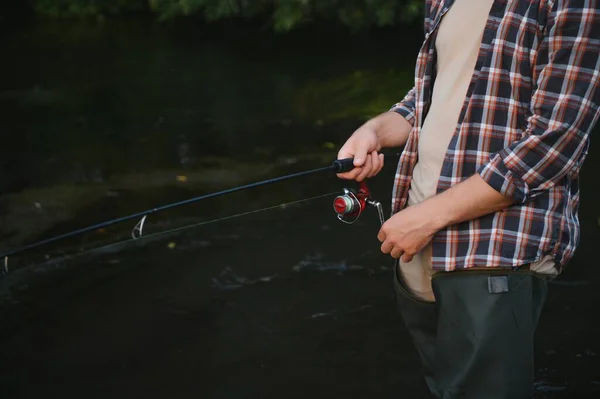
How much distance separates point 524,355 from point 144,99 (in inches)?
327

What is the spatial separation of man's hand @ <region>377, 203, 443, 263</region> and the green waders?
10 centimetres

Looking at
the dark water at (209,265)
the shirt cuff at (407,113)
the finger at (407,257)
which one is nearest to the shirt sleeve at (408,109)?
the shirt cuff at (407,113)

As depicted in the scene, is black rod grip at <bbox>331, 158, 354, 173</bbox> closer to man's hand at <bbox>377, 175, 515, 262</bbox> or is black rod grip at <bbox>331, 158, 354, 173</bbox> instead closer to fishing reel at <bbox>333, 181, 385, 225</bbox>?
fishing reel at <bbox>333, 181, 385, 225</bbox>

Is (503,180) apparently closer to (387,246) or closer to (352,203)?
(387,246)

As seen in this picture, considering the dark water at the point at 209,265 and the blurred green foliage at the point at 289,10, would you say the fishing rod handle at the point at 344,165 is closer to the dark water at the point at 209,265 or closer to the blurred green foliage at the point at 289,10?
the dark water at the point at 209,265

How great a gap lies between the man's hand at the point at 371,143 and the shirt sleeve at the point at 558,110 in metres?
0.47

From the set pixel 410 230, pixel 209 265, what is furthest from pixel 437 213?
pixel 209 265

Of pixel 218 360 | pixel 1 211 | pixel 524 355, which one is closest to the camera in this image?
pixel 524 355

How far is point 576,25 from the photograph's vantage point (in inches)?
73.7

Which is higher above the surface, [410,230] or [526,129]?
[526,129]

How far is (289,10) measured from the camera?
1337cm

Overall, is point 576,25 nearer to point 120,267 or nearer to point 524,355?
point 524,355

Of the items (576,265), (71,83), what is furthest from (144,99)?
(576,265)

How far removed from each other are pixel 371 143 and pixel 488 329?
0.62 meters
